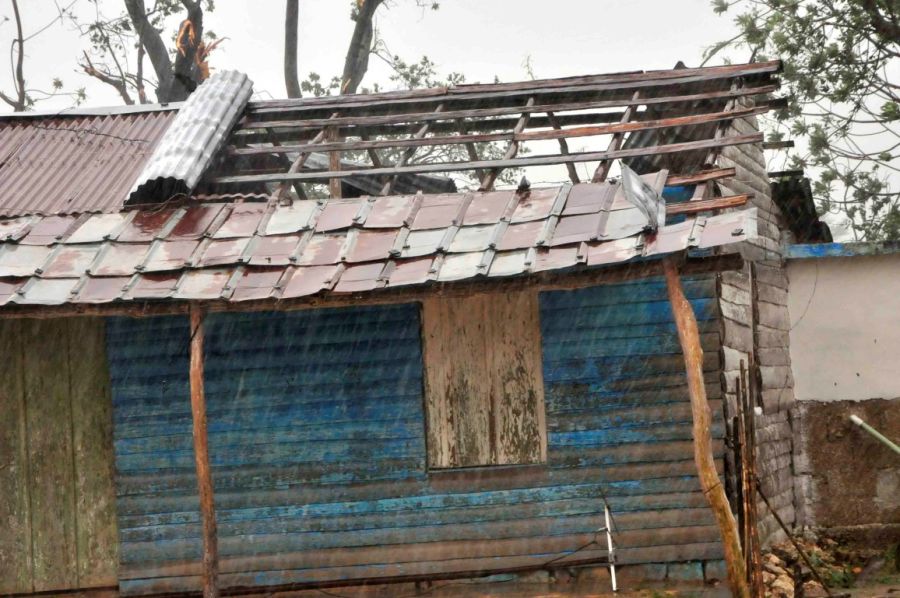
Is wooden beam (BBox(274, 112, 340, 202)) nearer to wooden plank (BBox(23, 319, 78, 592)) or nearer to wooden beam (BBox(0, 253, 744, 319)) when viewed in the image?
wooden beam (BBox(0, 253, 744, 319))

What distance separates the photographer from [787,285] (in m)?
13.6

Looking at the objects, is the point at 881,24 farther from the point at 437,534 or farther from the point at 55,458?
the point at 55,458

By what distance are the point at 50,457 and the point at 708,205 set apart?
6181 millimetres

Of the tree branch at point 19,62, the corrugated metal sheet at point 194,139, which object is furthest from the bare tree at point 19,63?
the corrugated metal sheet at point 194,139

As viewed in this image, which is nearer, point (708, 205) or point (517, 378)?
point (708, 205)

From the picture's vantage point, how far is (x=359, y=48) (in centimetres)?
2481

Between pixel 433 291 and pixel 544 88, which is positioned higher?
pixel 544 88

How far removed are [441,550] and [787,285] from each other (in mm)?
5667

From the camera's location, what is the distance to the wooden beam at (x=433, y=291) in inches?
323

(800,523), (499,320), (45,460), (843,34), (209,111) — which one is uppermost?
(843,34)

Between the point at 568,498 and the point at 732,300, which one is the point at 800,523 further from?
the point at 568,498

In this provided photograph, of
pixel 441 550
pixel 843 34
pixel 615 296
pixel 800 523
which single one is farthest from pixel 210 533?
pixel 843 34

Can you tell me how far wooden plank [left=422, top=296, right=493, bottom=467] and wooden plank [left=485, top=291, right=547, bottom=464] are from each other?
0.31 feet

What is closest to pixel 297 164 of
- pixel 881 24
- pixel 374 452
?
pixel 374 452
